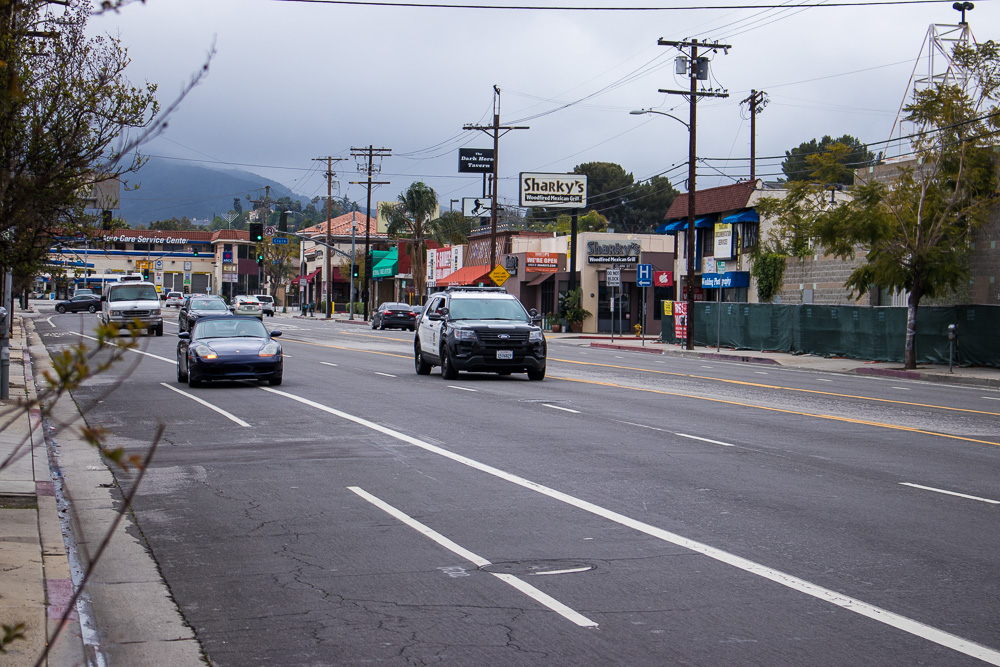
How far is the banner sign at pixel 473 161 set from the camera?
88.0 metres

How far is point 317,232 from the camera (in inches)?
5030

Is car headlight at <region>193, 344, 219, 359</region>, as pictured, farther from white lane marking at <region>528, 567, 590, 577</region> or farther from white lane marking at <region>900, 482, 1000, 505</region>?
white lane marking at <region>528, 567, 590, 577</region>

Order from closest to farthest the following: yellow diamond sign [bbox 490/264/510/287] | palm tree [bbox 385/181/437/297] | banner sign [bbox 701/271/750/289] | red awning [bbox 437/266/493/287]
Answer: banner sign [bbox 701/271/750/289] < yellow diamond sign [bbox 490/264/510/287] < red awning [bbox 437/266/493/287] < palm tree [bbox 385/181/437/297]

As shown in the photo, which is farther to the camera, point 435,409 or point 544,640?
point 435,409

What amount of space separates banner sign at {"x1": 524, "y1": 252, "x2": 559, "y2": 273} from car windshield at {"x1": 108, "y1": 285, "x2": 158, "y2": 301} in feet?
88.0

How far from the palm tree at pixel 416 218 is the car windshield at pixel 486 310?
62371 millimetres

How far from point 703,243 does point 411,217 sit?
40.8 meters

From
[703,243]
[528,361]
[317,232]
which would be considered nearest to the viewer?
[528,361]

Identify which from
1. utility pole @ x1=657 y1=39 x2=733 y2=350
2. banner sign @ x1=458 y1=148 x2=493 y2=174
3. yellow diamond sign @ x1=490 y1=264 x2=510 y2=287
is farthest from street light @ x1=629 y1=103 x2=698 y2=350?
banner sign @ x1=458 y1=148 x2=493 y2=174

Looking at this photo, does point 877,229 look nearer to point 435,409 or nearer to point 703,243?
point 435,409

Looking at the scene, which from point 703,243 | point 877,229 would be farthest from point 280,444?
point 703,243

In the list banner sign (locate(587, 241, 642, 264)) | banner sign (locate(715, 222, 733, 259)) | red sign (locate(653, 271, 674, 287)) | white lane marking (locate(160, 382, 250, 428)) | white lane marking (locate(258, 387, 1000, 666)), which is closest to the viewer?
white lane marking (locate(258, 387, 1000, 666))

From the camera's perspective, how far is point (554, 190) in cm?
7331

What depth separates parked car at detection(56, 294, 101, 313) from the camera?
251 ft
